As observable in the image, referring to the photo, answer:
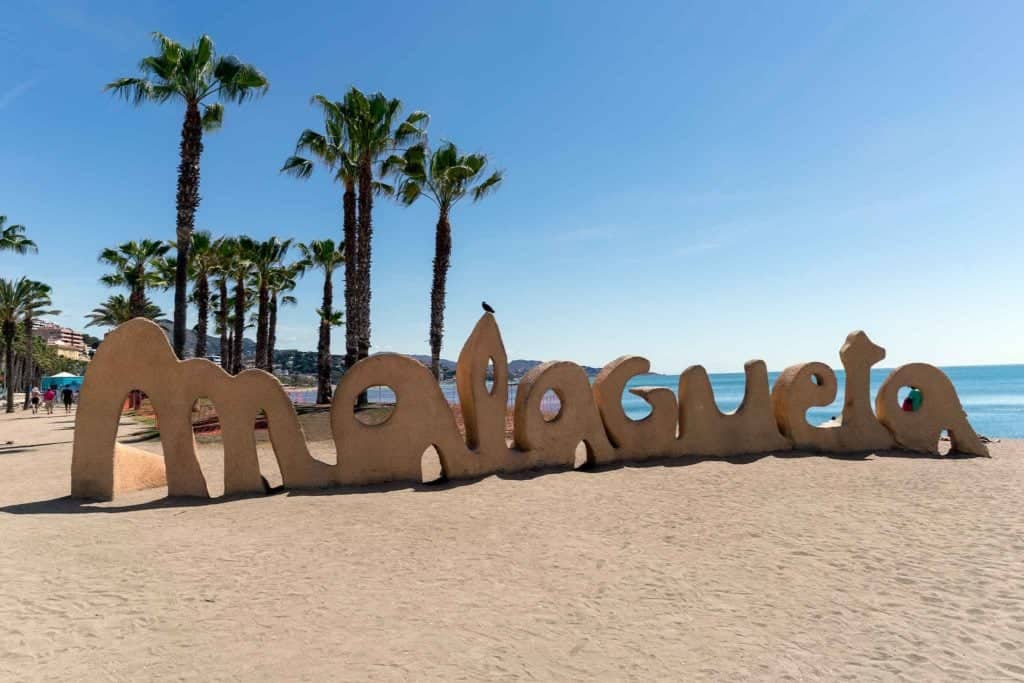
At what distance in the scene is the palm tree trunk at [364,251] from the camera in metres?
21.8

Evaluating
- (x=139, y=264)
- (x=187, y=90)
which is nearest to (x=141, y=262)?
(x=139, y=264)

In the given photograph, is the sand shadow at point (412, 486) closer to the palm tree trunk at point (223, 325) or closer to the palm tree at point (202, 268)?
the palm tree at point (202, 268)

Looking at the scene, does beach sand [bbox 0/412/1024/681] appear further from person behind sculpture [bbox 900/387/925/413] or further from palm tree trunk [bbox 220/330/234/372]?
palm tree trunk [bbox 220/330/234/372]

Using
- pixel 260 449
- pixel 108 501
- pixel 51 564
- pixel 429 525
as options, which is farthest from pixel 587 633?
Answer: pixel 260 449

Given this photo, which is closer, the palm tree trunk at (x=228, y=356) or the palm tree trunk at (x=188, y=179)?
the palm tree trunk at (x=188, y=179)

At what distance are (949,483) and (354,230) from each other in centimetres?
1996

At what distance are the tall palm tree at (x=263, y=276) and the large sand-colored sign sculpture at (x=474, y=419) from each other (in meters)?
23.4

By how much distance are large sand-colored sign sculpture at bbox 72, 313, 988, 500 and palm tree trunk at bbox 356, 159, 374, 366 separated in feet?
38.4

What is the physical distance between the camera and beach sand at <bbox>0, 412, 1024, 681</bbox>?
439 centimetres

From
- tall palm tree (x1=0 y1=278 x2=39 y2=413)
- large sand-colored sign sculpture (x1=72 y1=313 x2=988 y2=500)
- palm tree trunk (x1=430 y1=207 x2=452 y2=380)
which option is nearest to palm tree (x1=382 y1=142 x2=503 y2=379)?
palm tree trunk (x1=430 y1=207 x2=452 y2=380)

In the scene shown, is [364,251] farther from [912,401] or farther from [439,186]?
[912,401]

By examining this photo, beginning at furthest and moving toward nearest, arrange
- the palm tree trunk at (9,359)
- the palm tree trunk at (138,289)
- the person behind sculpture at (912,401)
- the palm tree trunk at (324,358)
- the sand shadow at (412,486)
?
the palm tree trunk at (138,289) → the palm tree trunk at (9,359) → the palm tree trunk at (324,358) → the person behind sculpture at (912,401) → the sand shadow at (412,486)

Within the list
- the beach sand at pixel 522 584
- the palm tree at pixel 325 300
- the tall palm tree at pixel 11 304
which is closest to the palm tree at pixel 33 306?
the tall palm tree at pixel 11 304

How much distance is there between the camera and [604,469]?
37.5ft
